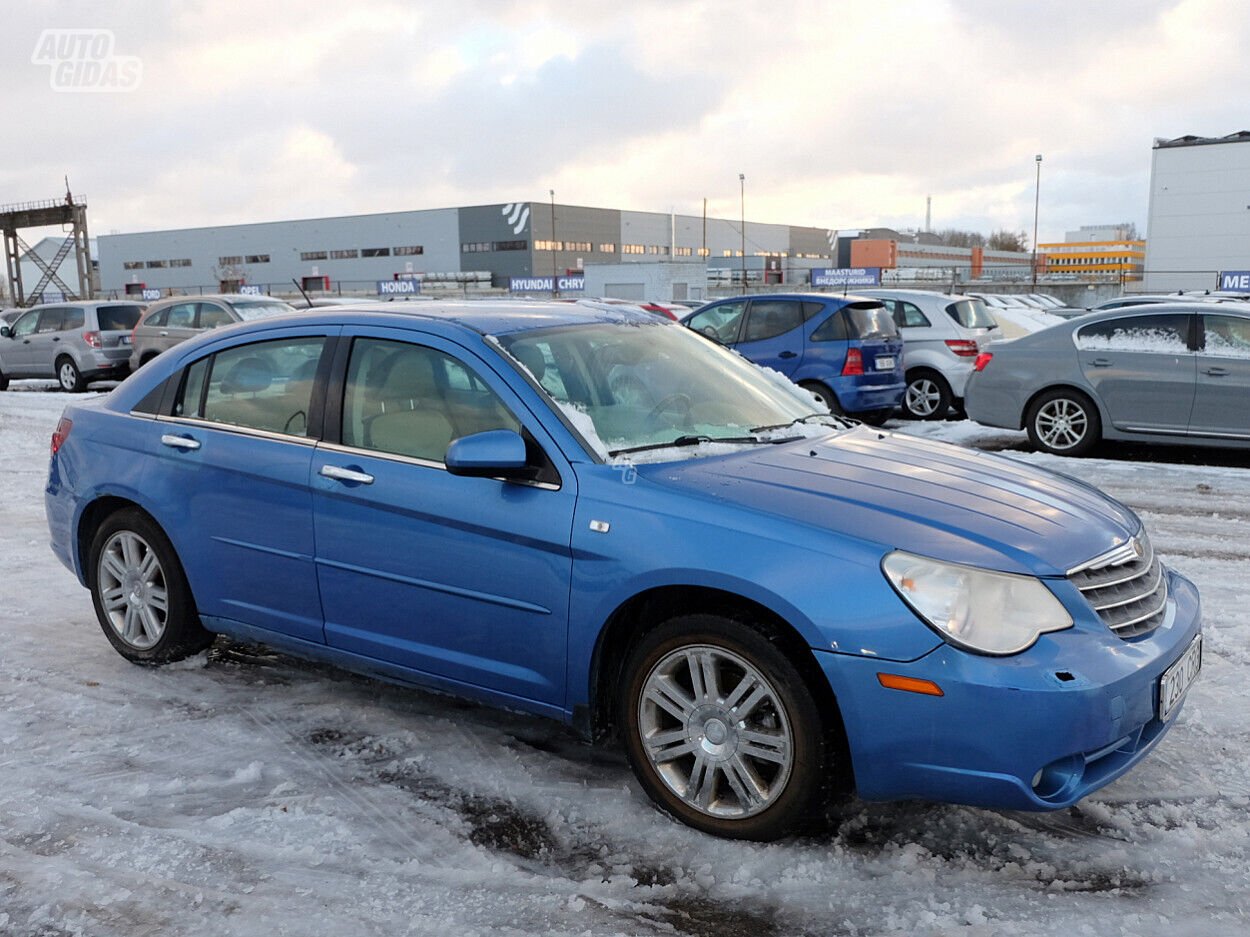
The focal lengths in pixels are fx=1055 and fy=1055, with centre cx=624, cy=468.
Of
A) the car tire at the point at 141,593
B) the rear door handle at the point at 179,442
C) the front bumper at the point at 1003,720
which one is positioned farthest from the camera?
the car tire at the point at 141,593

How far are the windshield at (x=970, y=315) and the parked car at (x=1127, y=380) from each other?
104 inches

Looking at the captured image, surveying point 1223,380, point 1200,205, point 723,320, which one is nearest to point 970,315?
point 723,320

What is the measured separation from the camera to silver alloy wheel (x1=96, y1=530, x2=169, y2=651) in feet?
15.5

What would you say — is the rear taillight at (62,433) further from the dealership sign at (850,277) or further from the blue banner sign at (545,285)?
the blue banner sign at (545,285)

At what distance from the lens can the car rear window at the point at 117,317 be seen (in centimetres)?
1875

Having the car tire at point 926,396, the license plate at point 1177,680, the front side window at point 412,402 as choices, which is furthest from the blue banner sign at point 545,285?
the license plate at point 1177,680

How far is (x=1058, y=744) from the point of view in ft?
9.31

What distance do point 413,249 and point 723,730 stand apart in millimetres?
85618

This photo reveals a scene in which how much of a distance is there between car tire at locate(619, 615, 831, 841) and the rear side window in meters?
9.46

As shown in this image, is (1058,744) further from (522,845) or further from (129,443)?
(129,443)

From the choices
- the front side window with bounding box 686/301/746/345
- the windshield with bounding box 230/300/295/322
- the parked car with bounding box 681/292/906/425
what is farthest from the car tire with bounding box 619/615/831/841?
the windshield with bounding box 230/300/295/322

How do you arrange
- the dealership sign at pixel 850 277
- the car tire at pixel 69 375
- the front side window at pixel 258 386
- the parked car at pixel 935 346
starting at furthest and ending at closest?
the dealership sign at pixel 850 277
the car tire at pixel 69 375
the parked car at pixel 935 346
the front side window at pixel 258 386

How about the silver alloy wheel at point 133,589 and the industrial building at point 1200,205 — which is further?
the industrial building at point 1200,205

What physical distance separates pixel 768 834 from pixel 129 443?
130 inches
